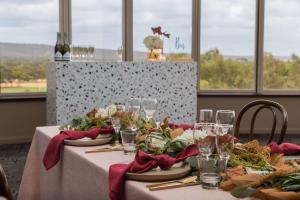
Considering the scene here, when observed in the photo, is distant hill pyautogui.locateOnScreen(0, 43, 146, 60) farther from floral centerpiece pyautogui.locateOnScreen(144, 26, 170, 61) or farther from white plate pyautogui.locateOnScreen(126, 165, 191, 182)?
white plate pyautogui.locateOnScreen(126, 165, 191, 182)

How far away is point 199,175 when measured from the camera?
56.2 inches

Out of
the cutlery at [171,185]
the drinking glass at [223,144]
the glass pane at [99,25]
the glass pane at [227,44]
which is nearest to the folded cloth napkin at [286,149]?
the drinking glass at [223,144]

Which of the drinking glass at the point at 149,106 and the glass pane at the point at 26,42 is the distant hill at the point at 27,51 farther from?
the drinking glass at the point at 149,106

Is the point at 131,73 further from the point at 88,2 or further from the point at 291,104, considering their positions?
the point at 291,104

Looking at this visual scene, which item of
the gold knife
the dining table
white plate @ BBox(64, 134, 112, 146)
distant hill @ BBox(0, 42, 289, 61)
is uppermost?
distant hill @ BBox(0, 42, 289, 61)

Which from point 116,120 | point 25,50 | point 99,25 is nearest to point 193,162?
point 116,120

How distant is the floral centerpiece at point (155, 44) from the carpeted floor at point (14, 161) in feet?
6.52

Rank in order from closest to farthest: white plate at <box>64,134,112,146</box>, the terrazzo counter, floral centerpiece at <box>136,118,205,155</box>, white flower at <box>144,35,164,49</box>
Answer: floral centerpiece at <box>136,118,205,155</box>
white plate at <box>64,134,112,146</box>
the terrazzo counter
white flower at <box>144,35,164,49</box>

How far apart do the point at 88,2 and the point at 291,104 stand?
11.8 feet

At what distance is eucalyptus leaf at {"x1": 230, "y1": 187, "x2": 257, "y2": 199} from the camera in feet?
3.91

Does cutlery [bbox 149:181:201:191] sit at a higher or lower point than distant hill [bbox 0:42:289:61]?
lower

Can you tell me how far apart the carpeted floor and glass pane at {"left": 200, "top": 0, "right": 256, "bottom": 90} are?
3.08 metres

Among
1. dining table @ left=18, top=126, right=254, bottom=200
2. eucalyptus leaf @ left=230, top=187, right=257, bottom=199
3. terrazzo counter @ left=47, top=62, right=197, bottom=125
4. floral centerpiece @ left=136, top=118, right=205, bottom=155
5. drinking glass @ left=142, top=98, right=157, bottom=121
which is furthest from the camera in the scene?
terrazzo counter @ left=47, top=62, right=197, bottom=125

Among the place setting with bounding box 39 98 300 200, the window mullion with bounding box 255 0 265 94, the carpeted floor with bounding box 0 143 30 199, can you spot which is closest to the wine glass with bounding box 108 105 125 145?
the place setting with bounding box 39 98 300 200
